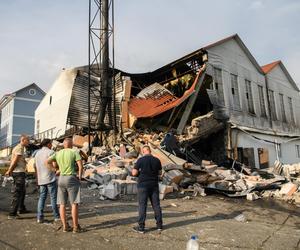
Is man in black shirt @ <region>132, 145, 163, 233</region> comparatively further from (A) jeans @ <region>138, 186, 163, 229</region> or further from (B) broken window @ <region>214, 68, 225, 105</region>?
(B) broken window @ <region>214, 68, 225, 105</region>

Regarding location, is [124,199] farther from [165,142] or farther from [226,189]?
[165,142]

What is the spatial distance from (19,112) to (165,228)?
40253mm

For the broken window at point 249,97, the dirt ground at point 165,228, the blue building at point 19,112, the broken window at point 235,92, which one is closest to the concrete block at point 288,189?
the dirt ground at point 165,228

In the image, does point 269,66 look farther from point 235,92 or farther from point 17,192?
point 17,192

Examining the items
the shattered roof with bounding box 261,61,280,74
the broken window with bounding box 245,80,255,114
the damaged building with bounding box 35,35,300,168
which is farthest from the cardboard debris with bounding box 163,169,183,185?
the shattered roof with bounding box 261,61,280,74

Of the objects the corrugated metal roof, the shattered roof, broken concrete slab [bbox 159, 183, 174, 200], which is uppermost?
the shattered roof

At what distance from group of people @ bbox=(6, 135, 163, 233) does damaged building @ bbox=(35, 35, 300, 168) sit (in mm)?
10139

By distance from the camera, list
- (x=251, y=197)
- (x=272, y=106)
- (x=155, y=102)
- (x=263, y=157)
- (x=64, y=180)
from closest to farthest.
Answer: (x=64, y=180) < (x=251, y=197) < (x=155, y=102) < (x=263, y=157) < (x=272, y=106)

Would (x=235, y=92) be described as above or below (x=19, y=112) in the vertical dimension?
below

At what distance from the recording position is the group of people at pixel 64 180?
5441mm

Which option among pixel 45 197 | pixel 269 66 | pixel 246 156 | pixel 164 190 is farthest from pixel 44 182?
pixel 269 66

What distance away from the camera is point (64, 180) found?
543 centimetres

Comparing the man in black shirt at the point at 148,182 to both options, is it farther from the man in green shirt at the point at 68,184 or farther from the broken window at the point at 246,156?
the broken window at the point at 246,156

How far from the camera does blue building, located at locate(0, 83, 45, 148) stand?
1630 inches
